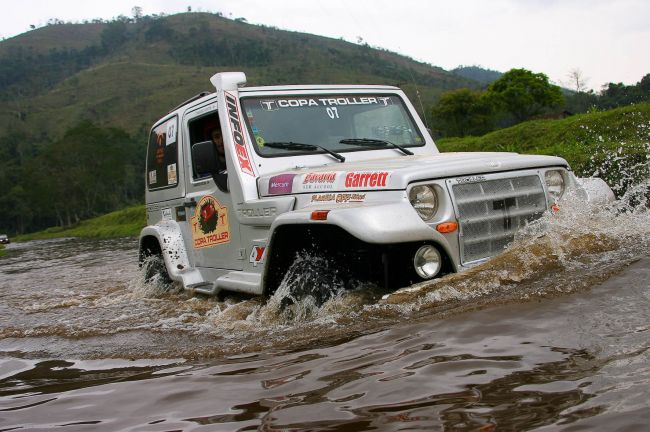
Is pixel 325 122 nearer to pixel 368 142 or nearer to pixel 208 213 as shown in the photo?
pixel 368 142

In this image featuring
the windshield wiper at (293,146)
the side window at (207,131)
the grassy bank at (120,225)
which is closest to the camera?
the windshield wiper at (293,146)

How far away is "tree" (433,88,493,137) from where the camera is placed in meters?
49.6

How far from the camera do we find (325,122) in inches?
216

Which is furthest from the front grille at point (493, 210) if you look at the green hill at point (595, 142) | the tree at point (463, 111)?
the tree at point (463, 111)

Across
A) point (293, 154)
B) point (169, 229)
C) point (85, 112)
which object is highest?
point (85, 112)

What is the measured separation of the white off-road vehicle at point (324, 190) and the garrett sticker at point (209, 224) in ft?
0.05

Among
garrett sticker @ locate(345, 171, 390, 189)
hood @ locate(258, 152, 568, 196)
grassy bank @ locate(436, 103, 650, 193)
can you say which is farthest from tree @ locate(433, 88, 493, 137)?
garrett sticker @ locate(345, 171, 390, 189)

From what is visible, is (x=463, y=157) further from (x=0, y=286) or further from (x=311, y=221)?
(x=0, y=286)

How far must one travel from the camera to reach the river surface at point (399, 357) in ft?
7.75

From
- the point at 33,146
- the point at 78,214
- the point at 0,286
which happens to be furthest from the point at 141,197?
the point at 0,286

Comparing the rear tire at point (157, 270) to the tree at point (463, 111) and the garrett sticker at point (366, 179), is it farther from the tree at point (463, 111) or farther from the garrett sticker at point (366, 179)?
the tree at point (463, 111)

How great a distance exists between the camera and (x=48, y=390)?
11.4ft

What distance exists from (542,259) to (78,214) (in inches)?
2852

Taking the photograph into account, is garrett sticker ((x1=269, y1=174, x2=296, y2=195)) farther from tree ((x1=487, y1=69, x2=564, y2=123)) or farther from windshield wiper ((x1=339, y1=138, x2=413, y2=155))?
tree ((x1=487, y1=69, x2=564, y2=123))
